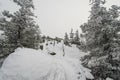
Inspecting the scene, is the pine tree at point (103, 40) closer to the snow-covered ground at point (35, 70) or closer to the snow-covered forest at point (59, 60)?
the snow-covered forest at point (59, 60)

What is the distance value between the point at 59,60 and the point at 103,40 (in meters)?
4.08

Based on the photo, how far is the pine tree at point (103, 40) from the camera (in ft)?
29.0

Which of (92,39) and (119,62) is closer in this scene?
(119,62)

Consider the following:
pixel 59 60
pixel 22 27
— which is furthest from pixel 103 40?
pixel 22 27

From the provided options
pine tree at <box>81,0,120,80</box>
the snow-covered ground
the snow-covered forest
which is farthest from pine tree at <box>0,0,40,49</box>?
pine tree at <box>81,0,120,80</box>

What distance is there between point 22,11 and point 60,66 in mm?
7121

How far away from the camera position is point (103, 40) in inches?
386

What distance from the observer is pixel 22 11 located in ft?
39.5

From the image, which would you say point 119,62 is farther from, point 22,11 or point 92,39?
point 22,11

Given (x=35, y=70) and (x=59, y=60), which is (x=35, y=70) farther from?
(x=59, y=60)

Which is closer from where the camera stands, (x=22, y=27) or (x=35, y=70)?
(x=35, y=70)

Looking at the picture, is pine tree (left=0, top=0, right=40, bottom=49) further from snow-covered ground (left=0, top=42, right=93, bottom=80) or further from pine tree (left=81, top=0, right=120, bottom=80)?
pine tree (left=81, top=0, right=120, bottom=80)

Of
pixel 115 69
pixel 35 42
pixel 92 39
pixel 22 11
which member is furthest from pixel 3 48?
pixel 115 69

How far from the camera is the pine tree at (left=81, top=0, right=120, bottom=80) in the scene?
348 inches
